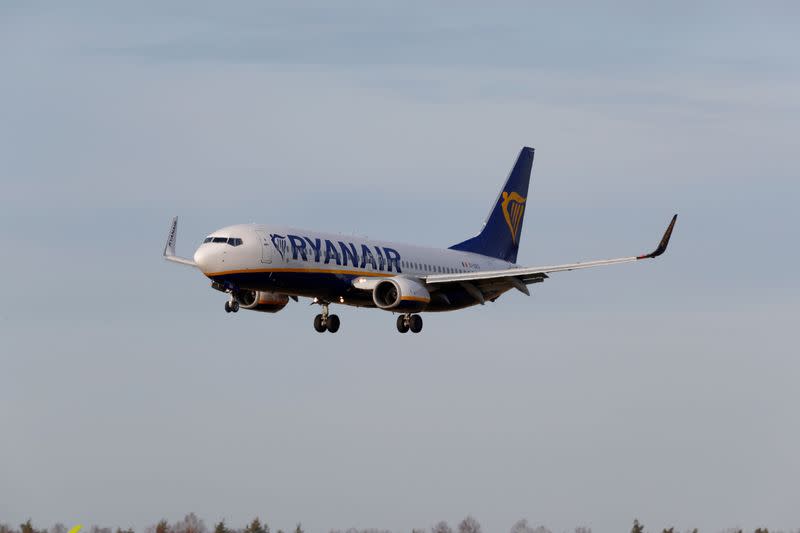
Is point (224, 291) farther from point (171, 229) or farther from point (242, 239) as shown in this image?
point (171, 229)

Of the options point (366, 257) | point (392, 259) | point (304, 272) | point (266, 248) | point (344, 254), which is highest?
point (392, 259)

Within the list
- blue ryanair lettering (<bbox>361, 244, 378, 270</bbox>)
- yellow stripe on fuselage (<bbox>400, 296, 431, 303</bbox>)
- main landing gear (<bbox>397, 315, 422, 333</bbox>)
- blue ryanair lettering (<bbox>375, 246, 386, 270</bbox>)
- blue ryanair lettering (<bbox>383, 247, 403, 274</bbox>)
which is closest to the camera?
yellow stripe on fuselage (<bbox>400, 296, 431, 303</bbox>)

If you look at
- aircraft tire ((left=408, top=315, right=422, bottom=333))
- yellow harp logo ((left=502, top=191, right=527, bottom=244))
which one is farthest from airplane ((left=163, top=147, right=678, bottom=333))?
yellow harp logo ((left=502, top=191, right=527, bottom=244))

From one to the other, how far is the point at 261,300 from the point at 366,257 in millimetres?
6620

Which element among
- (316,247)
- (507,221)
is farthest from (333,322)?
(507,221)

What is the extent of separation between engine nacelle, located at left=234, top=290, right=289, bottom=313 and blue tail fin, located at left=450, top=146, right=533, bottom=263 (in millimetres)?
13479

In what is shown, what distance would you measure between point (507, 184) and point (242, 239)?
96.4 ft

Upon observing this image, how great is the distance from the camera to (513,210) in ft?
306

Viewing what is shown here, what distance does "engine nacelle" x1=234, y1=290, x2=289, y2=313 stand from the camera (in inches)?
3049

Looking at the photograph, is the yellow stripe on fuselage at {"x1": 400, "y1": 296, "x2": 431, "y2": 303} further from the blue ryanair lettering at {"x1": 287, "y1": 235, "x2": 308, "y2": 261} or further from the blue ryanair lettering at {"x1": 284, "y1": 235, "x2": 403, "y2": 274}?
the blue ryanair lettering at {"x1": 287, "y1": 235, "x2": 308, "y2": 261}

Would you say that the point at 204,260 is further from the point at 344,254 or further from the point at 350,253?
the point at 350,253

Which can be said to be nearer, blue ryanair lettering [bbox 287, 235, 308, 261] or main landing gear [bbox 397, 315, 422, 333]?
blue ryanair lettering [bbox 287, 235, 308, 261]

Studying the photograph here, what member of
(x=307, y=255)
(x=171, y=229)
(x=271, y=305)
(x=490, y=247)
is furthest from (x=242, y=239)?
(x=490, y=247)

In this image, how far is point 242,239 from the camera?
6906 centimetres
